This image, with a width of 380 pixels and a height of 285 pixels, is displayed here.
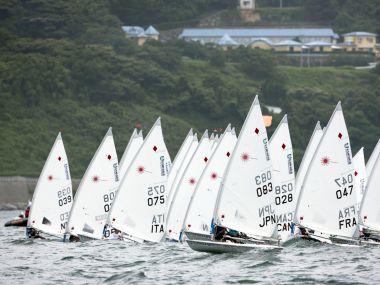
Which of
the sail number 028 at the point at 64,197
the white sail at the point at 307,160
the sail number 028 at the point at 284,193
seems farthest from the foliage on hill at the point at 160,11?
the sail number 028 at the point at 284,193

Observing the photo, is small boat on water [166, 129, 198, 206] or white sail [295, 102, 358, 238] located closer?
white sail [295, 102, 358, 238]

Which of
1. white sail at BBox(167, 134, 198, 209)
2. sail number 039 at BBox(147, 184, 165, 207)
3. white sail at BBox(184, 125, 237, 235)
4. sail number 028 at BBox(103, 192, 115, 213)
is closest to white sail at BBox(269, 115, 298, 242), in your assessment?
white sail at BBox(184, 125, 237, 235)

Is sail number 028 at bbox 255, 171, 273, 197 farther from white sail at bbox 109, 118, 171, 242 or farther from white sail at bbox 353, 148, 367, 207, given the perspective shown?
white sail at bbox 353, 148, 367, 207

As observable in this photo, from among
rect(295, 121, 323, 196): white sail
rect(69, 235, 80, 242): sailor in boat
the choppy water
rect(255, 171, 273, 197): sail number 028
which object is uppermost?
rect(295, 121, 323, 196): white sail

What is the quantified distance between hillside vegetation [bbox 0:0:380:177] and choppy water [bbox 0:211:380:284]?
5967 cm

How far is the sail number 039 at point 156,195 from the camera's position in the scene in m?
A: 45.8

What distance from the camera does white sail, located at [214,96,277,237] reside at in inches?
1609

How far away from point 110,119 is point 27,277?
277 ft

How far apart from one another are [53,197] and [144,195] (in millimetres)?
6079

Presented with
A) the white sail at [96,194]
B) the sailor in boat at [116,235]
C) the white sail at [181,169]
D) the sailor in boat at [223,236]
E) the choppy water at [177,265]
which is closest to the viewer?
the choppy water at [177,265]

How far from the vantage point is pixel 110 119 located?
396 ft

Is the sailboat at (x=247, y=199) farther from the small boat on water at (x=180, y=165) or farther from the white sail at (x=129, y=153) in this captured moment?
the white sail at (x=129, y=153)

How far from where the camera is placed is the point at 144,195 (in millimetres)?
45750

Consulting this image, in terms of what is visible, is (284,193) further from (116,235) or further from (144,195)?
(116,235)
